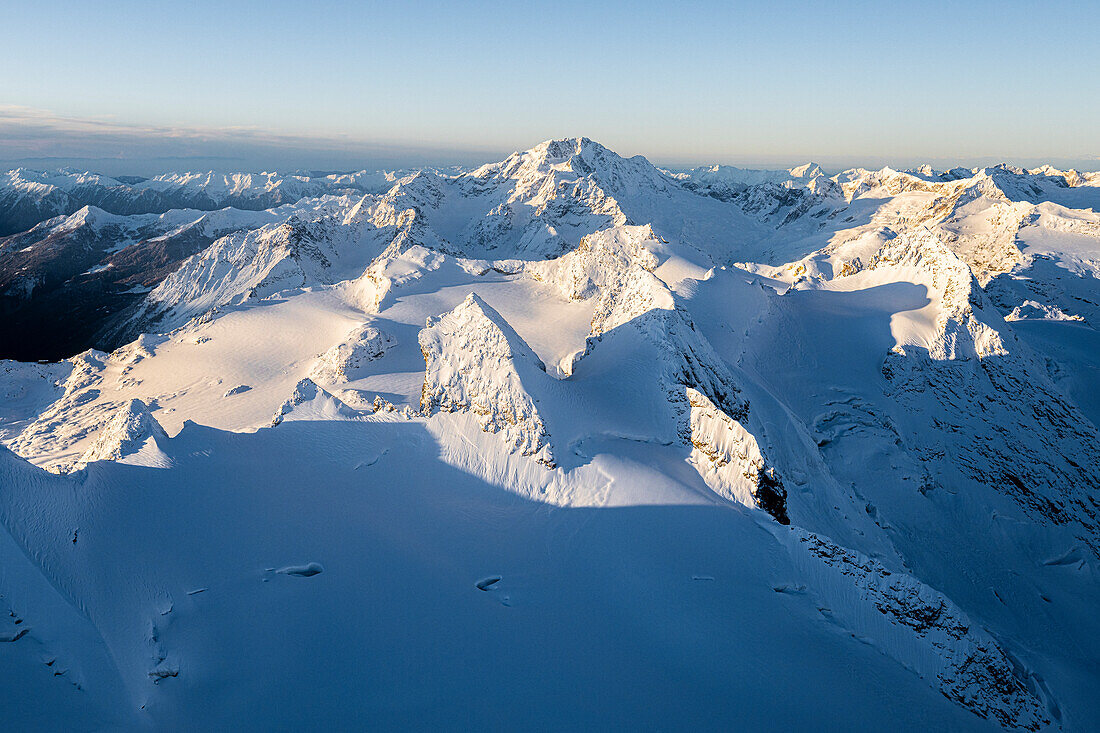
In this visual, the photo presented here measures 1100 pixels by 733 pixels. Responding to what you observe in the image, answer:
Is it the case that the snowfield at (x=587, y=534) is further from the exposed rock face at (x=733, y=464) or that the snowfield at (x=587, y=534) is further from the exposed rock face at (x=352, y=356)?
the exposed rock face at (x=352, y=356)

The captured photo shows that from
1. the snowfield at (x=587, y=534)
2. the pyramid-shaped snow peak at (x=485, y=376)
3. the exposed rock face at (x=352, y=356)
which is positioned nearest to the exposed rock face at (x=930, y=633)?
the snowfield at (x=587, y=534)

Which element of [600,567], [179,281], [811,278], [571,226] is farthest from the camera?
[571,226]

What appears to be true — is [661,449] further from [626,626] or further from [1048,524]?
[1048,524]

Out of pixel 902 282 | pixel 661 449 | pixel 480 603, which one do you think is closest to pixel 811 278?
pixel 902 282

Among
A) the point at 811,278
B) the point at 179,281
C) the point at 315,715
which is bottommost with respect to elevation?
the point at 179,281

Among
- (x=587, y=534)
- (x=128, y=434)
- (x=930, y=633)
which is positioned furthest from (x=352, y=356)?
(x=930, y=633)

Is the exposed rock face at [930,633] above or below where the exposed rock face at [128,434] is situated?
below

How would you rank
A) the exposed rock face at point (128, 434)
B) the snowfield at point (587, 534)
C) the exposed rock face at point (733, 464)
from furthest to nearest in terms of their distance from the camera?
the exposed rock face at point (128, 434) → the exposed rock face at point (733, 464) → the snowfield at point (587, 534)

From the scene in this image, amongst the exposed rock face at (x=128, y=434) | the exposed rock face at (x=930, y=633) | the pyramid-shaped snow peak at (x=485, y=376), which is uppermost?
the pyramid-shaped snow peak at (x=485, y=376)

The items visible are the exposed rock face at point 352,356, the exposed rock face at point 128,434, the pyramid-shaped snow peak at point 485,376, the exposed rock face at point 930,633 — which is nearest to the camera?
the exposed rock face at point 930,633
